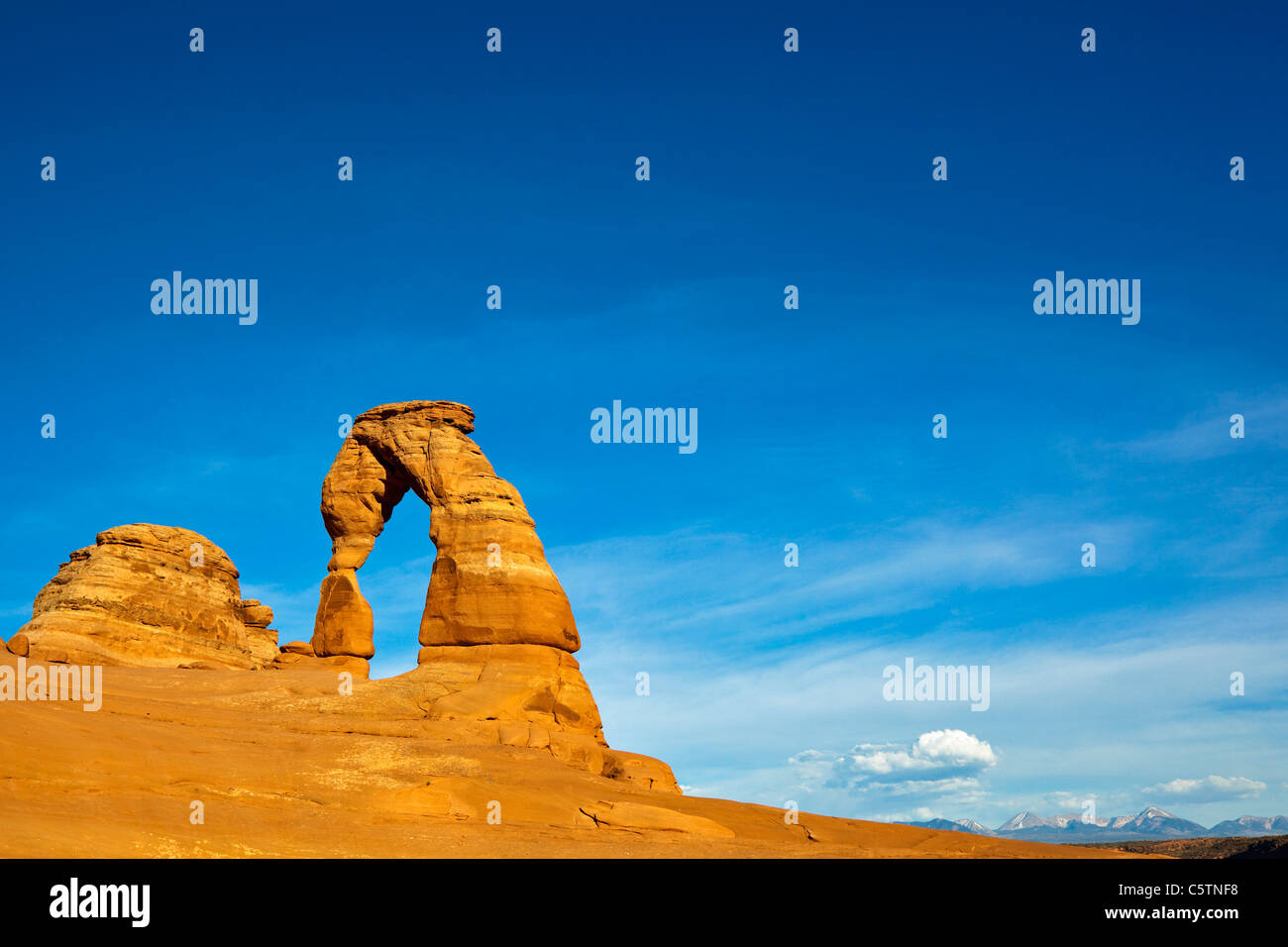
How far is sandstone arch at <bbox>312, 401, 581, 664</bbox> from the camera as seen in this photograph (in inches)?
1876

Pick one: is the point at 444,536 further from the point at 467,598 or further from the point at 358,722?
the point at 358,722

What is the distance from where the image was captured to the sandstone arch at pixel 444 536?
1876 inches

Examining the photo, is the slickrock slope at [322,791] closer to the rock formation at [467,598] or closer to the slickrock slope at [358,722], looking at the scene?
the slickrock slope at [358,722]

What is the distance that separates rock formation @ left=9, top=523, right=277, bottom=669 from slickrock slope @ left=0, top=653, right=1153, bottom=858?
44.7 feet

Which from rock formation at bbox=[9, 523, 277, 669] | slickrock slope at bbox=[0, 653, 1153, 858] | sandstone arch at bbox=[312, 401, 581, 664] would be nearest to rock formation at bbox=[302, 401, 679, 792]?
sandstone arch at bbox=[312, 401, 581, 664]

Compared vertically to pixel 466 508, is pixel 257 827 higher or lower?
lower

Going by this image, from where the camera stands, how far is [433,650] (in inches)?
1871

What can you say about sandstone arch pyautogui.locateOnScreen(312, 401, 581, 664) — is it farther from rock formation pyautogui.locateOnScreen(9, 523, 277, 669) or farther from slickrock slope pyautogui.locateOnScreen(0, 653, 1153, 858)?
rock formation pyautogui.locateOnScreen(9, 523, 277, 669)

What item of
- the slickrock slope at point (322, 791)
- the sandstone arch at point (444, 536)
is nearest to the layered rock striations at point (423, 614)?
the sandstone arch at point (444, 536)

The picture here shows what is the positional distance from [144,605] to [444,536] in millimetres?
19523
